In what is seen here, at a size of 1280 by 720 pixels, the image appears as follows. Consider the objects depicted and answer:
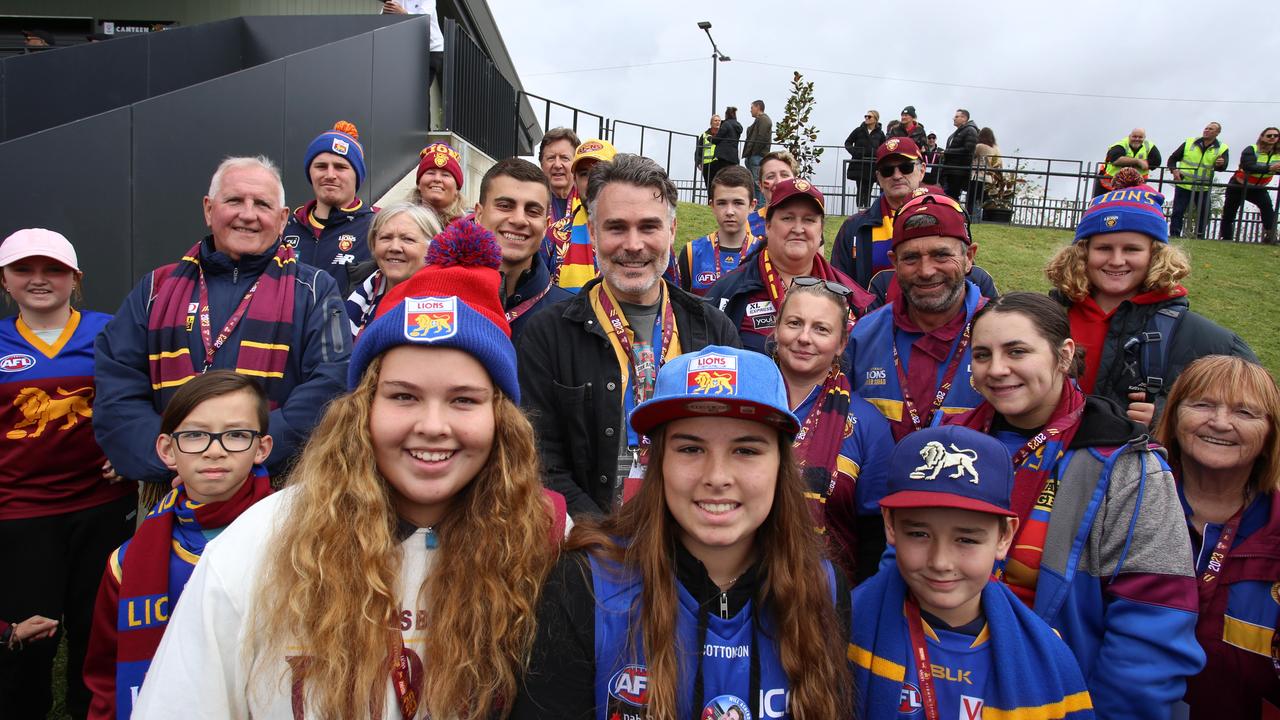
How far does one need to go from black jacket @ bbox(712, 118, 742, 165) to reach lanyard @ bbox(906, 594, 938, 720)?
1677 cm

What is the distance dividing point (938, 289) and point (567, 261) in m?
2.92

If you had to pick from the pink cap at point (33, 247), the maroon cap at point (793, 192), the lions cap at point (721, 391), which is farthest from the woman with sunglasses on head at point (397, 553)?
the maroon cap at point (793, 192)

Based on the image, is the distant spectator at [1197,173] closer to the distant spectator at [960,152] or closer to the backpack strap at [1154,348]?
the distant spectator at [960,152]

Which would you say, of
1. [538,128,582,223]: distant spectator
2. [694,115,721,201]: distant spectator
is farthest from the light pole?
[538,128,582,223]: distant spectator

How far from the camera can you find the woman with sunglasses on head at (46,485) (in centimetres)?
386

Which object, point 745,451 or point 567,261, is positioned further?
point 567,261

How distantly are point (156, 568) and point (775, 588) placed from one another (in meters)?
2.26

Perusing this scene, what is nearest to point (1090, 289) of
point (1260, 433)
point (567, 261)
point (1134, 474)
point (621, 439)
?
point (1260, 433)

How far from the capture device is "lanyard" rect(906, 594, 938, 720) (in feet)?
7.72

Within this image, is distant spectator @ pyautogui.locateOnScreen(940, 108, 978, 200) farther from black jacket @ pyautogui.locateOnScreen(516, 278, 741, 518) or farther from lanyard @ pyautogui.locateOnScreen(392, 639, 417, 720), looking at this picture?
lanyard @ pyautogui.locateOnScreen(392, 639, 417, 720)

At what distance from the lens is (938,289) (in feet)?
12.5

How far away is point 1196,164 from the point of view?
18.9 meters

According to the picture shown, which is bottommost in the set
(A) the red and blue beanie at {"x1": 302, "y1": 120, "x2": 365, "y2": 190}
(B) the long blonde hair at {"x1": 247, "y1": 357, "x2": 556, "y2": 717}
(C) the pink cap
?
(B) the long blonde hair at {"x1": 247, "y1": 357, "x2": 556, "y2": 717}

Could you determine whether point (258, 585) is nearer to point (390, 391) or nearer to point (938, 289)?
point (390, 391)
